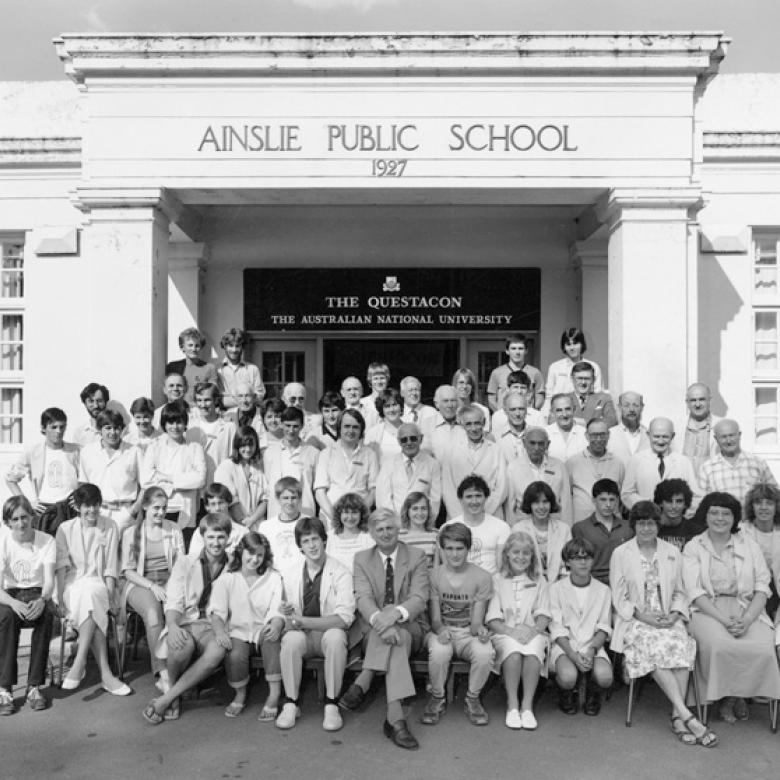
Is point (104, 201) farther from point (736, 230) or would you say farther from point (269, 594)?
point (736, 230)

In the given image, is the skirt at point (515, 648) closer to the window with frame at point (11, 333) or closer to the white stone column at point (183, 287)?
the white stone column at point (183, 287)

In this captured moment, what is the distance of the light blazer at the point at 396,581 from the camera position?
5.78m

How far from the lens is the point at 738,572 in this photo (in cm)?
589

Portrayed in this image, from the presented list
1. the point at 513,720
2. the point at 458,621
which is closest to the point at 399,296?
the point at 458,621

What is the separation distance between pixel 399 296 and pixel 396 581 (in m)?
5.54

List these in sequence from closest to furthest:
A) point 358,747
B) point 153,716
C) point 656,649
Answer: point 358,747
point 153,716
point 656,649

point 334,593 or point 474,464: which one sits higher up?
point 474,464

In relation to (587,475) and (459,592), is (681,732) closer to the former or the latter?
(459,592)

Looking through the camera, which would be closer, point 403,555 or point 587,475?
point 403,555

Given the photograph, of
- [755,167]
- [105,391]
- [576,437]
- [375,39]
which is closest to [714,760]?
[576,437]

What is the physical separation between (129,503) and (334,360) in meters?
4.54

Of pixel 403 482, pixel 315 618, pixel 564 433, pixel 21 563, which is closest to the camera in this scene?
pixel 315 618

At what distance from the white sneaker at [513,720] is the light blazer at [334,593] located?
1.12 meters

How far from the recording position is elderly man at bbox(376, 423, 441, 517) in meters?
6.65
